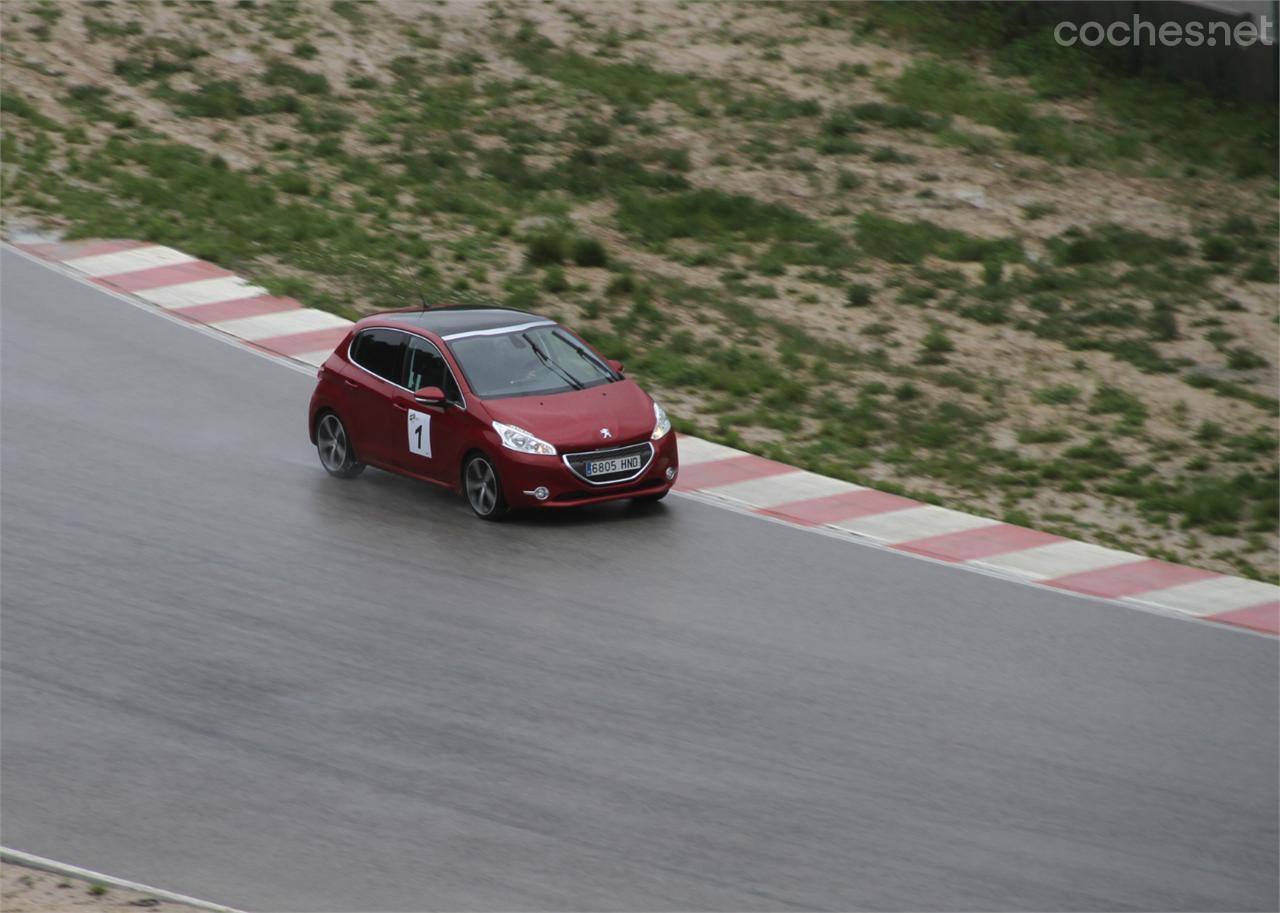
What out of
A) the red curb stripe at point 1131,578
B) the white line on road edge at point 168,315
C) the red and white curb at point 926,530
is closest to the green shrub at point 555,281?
the red and white curb at point 926,530

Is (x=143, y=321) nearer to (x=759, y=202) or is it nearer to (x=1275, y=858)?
(x=759, y=202)

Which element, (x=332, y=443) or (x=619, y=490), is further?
(x=332, y=443)

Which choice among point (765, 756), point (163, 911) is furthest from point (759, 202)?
point (163, 911)

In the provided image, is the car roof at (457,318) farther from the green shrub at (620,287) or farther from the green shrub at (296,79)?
the green shrub at (296,79)

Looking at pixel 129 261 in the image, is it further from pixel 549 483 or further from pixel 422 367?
pixel 549 483

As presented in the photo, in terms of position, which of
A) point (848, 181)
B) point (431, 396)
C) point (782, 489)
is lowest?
point (782, 489)

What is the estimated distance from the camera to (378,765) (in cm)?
1091

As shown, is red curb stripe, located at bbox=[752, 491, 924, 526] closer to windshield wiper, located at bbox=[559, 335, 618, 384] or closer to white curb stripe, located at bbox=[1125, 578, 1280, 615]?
windshield wiper, located at bbox=[559, 335, 618, 384]

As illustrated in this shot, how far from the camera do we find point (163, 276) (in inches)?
871

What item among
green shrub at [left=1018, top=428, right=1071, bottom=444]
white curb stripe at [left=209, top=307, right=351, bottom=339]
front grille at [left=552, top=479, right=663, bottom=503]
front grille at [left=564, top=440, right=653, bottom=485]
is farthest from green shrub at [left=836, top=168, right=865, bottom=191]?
front grille at [left=564, top=440, right=653, bottom=485]

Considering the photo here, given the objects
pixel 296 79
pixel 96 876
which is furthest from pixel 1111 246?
pixel 96 876

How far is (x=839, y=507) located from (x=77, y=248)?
1180cm

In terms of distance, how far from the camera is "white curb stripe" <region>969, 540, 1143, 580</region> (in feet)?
49.5

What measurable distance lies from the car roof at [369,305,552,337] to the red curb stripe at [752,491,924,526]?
2.92 meters
